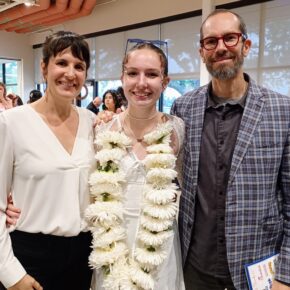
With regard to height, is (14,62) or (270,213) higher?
(14,62)

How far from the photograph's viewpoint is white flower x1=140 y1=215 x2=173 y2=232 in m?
1.54

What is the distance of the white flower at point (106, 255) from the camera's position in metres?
1.53

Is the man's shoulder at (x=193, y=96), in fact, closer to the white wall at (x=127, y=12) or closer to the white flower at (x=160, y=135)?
the white flower at (x=160, y=135)

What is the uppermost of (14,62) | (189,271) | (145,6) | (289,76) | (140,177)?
(145,6)

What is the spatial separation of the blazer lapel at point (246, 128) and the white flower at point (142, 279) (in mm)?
552

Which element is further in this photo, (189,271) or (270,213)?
(189,271)

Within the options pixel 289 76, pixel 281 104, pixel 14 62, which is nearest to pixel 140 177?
pixel 281 104

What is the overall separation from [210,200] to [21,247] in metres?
0.84

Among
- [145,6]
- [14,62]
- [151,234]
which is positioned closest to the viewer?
[151,234]

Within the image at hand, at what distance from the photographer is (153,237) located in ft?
5.04

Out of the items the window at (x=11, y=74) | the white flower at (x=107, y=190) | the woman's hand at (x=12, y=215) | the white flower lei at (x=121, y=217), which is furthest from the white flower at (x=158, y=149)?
the window at (x=11, y=74)

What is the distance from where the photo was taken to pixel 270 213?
4.85 ft

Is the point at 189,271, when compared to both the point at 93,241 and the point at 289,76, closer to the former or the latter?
the point at 93,241

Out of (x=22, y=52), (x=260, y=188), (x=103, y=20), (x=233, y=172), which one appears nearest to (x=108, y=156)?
(x=233, y=172)
